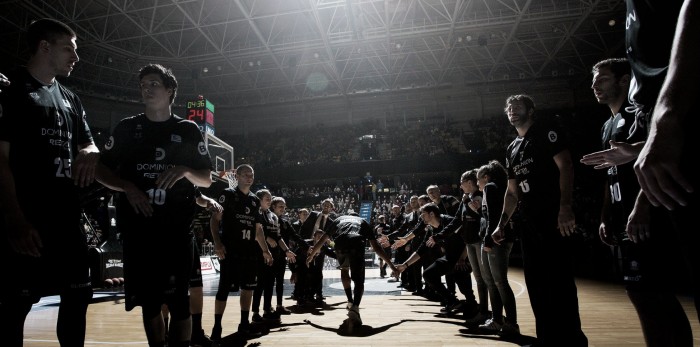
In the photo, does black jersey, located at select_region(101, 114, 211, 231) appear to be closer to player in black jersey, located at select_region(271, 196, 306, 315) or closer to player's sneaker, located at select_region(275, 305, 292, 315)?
→ player in black jersey, located at select_region(271, 196, 306, 315)

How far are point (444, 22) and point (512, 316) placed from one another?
19.5 metres

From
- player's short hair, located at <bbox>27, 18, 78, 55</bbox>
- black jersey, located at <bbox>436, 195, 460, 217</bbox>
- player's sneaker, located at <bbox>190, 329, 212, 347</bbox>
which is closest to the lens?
player's short hair, located at <bbox>27, 18, 78, 55</bbox>

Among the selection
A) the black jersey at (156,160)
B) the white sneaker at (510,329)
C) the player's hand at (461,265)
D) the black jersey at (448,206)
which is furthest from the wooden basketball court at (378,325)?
the black jersey at (156,160)

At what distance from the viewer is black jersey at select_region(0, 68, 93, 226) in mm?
2158

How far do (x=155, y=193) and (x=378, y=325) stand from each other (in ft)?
12.6

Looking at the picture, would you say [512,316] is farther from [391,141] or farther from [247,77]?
[247,77]

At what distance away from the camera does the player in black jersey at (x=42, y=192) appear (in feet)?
6.57

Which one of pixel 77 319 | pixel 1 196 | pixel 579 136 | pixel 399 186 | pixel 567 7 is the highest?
pixel 567 7

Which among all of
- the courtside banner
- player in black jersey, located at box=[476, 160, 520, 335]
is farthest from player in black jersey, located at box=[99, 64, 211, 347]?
the courtside banner

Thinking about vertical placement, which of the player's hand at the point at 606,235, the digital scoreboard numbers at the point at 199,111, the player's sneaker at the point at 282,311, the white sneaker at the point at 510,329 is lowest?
the player's sneaker at the point at 282,311

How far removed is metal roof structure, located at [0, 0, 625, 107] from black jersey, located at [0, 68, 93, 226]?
17.1 m

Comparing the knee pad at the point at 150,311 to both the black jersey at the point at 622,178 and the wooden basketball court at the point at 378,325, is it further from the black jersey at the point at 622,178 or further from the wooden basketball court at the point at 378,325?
the black jersey at the point at 622,178

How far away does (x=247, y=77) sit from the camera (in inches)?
1112

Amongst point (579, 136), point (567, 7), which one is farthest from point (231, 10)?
point (579, 136)
